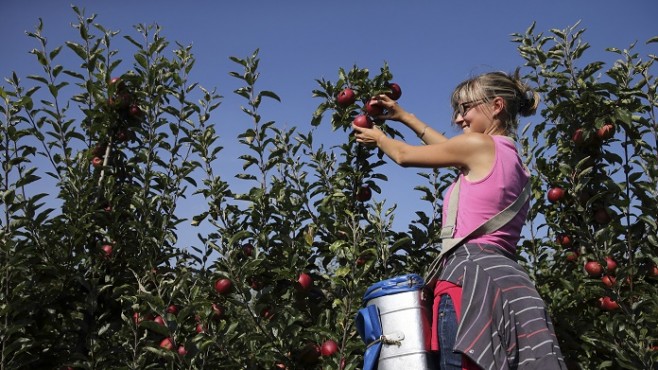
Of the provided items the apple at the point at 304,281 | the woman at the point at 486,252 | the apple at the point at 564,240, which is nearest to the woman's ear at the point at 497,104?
the woman at the point at 486,252

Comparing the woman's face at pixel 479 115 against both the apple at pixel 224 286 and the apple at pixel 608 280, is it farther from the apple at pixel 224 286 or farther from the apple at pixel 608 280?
the apple at pixel 608 280

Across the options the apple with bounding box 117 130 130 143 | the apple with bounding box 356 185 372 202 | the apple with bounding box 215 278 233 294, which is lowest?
the apple with bounding box 215 278 233 294

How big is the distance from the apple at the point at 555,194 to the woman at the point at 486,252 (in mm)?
1314

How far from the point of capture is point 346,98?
3.08 metres

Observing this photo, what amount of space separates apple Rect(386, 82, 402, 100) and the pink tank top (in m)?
1.10

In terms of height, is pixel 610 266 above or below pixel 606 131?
below

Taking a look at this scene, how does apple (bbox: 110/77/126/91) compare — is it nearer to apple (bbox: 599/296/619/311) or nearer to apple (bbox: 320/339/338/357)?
apple (bbox: 320/339/338/357)

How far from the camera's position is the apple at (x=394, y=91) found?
3.07 metres

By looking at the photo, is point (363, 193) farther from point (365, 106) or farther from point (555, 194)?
point (555, 194)

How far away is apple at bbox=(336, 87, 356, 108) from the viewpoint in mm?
3080

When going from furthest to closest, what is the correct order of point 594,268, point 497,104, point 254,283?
point 594,268 < point 254,283 < point 497,104

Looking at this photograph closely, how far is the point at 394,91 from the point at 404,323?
148cm

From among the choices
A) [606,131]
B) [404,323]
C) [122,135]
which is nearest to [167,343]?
[122,135]

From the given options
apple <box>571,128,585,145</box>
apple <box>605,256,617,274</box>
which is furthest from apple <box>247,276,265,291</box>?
apple <box>571,128,585,145</box>
